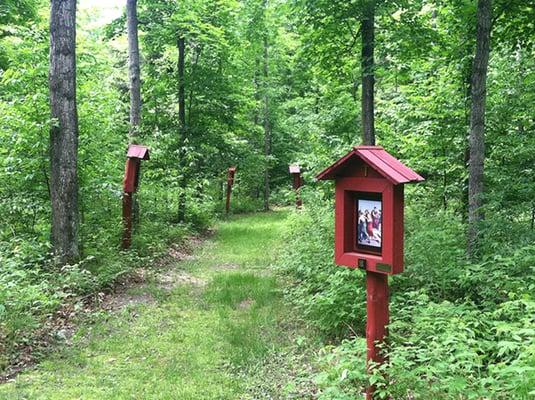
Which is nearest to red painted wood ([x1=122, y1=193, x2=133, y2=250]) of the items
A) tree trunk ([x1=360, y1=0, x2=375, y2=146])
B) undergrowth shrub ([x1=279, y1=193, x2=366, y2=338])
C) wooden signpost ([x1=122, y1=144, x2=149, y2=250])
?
wooden signpost ([x1=122, y1=144, x2=149, y2=250])

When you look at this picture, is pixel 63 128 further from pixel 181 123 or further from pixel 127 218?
pixel 181 123

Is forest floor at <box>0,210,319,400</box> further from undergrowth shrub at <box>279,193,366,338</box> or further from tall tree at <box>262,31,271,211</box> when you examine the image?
tall tree at <box>262,31,271,211</box>

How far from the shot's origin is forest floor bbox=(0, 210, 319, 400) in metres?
4.34

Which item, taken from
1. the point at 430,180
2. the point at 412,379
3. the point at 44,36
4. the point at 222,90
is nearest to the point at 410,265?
the point at 412,379

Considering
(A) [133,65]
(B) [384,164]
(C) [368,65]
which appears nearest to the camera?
(B) [384,164]

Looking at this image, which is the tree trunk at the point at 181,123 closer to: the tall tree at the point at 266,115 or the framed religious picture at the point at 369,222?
the tall tree at the point at 266,115

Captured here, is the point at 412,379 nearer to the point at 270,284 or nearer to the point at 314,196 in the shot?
the point at 270,284

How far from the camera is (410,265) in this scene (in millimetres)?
5457

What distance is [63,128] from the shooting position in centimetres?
729

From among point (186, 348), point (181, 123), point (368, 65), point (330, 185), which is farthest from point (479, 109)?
point (181, 123)

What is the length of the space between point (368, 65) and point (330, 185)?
290cm

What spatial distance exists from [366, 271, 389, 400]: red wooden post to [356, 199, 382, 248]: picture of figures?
0.86ft

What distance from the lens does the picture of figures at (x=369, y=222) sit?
3.61 metres

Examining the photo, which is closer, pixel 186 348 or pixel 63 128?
pixel 186 348
